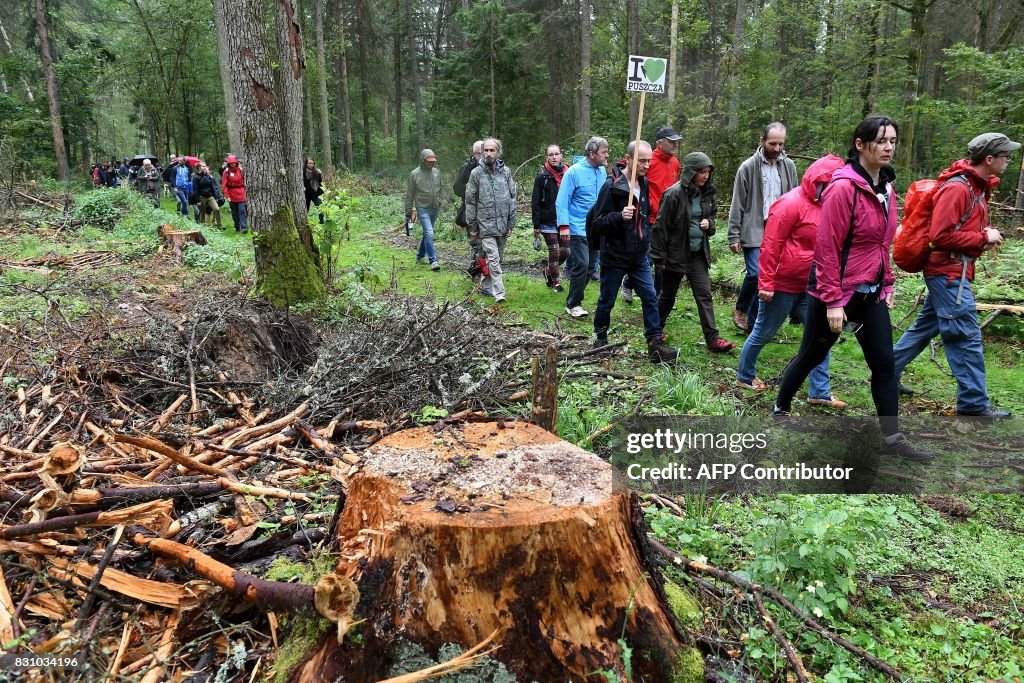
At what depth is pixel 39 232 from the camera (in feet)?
43.1

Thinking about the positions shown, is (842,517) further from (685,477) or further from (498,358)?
(498,358)

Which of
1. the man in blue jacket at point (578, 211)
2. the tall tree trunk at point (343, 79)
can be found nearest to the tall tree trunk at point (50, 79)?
the tall tree trunk at point (343, 79)

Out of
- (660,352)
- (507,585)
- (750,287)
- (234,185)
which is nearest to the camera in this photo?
(507,585)

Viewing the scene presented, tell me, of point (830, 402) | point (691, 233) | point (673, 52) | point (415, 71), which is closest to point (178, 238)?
point (691, 233)

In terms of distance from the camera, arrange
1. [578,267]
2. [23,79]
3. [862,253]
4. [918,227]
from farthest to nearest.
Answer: [23,79] < [578,267] < [918,227] < [862,253]

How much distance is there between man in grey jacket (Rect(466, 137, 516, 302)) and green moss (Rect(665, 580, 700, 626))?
6.05m

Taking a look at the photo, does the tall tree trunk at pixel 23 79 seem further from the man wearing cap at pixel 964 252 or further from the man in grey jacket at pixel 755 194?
the man wearing cap at pixel 964 252

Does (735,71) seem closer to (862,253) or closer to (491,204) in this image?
(491,204)

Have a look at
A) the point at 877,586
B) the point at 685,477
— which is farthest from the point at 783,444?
the point at 877,586

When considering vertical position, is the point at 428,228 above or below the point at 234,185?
below

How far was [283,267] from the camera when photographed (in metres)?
6.61

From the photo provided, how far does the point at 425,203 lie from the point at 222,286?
3792 millimetres

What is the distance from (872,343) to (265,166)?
6036 mm

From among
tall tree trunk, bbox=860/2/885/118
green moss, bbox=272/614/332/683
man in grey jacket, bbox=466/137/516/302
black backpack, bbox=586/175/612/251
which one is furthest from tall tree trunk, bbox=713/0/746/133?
green moss, bbox=272/614/332/683
